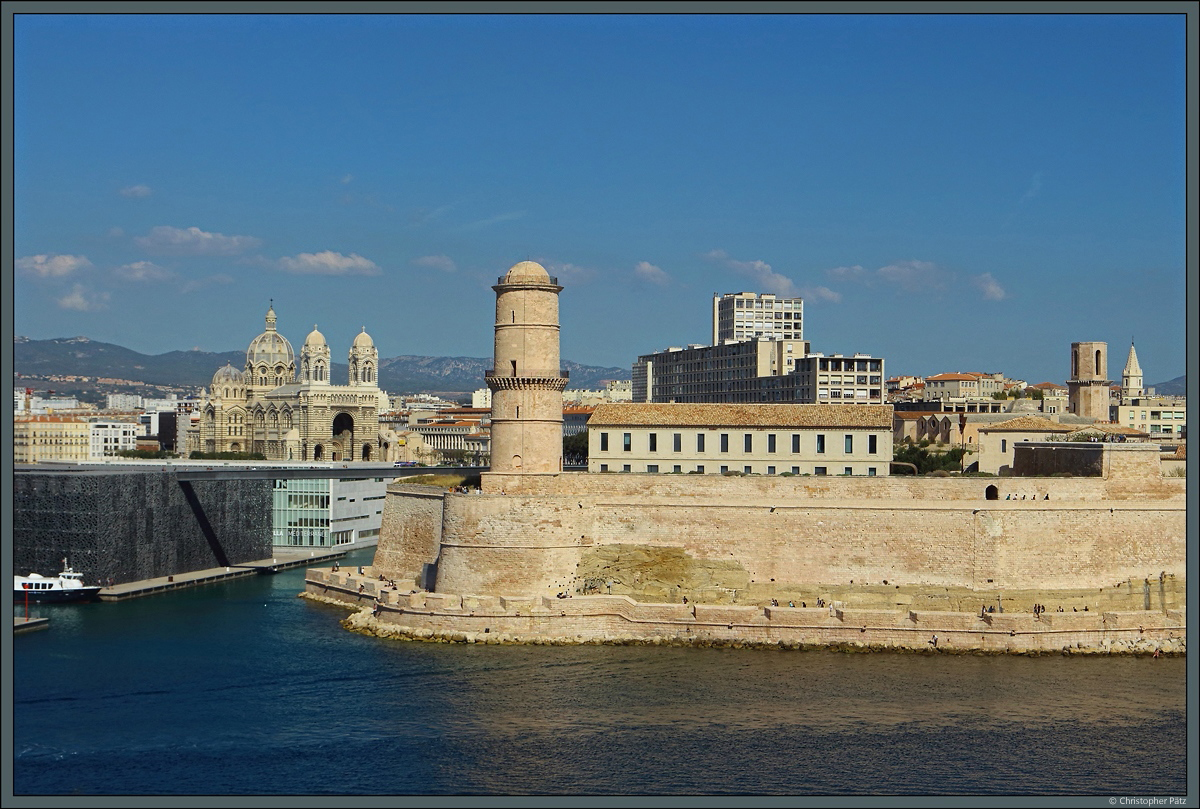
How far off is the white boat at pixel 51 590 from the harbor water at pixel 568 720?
6.71 meters

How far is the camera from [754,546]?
43062 mm

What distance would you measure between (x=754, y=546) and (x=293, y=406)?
82.6 m

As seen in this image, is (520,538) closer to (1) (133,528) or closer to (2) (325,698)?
(2) (325,698)

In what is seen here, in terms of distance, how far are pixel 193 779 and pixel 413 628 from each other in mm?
14134

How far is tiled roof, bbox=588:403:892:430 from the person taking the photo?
161 ft

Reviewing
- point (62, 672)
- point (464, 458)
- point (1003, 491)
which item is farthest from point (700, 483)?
point (464, 458)

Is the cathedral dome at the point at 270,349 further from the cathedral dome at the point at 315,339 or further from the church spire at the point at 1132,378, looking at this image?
the church spire at the point at 1132,378

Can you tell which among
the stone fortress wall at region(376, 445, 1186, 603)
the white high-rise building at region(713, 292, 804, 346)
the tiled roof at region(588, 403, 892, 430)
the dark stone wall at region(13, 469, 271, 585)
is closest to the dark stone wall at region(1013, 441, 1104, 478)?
the stone fortress wall at region(376, 445, 1186, 603)

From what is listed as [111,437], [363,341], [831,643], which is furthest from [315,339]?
[831,643]

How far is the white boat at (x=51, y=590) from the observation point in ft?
159

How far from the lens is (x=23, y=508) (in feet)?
167

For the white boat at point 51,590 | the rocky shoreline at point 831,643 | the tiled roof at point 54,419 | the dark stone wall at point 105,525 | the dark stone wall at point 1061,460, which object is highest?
the tiled roof at point 54,419
